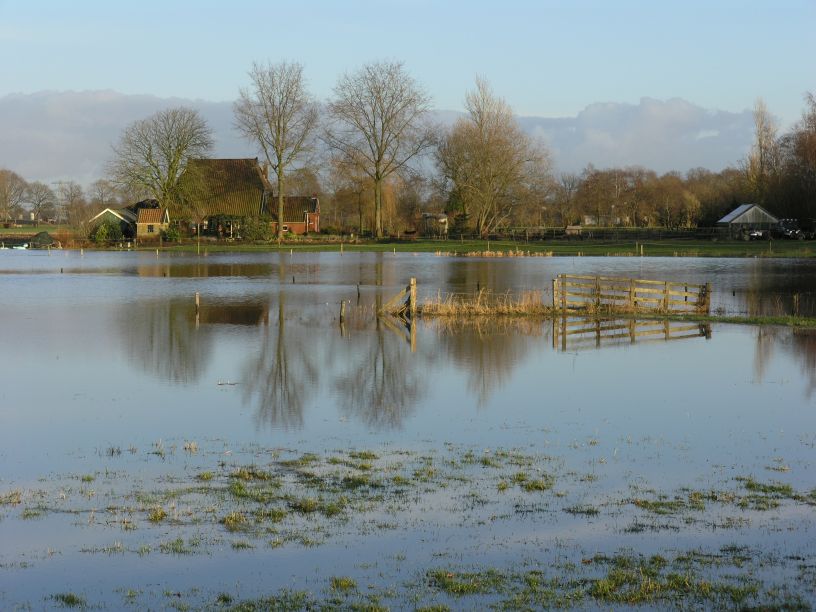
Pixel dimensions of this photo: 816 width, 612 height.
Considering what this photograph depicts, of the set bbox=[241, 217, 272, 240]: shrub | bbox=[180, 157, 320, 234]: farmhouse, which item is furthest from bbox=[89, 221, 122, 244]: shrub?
bbox=[241, 217, 272, 240]: shrub

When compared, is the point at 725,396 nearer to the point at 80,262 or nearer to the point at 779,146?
the point at 80,262

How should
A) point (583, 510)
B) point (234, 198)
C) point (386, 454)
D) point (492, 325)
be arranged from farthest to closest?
point (234, 198)
point (492, 325)
point (386, 454)
point (583, 510)

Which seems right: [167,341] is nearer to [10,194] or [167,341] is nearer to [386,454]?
[386,454]

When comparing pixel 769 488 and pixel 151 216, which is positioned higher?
pixel 151 216

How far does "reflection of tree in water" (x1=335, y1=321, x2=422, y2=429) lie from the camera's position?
17.6 metres

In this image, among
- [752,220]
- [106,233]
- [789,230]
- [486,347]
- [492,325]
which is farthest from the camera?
[752,220]

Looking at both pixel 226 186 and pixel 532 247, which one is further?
pixel 226 186

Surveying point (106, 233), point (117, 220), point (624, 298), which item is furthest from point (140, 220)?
point (624, 298)

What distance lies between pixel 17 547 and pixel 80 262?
64.1 m

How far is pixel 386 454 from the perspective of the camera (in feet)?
46.8

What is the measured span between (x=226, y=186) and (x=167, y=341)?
72.4 m

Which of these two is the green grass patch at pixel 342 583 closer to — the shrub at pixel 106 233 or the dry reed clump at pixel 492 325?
the dry reed clump at pixel 492 325

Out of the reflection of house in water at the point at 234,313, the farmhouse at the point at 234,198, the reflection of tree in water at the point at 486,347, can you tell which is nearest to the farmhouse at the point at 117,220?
the farmhouse at the point at 234,198

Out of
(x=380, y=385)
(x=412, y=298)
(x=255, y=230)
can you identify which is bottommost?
(x=380, y=385)
